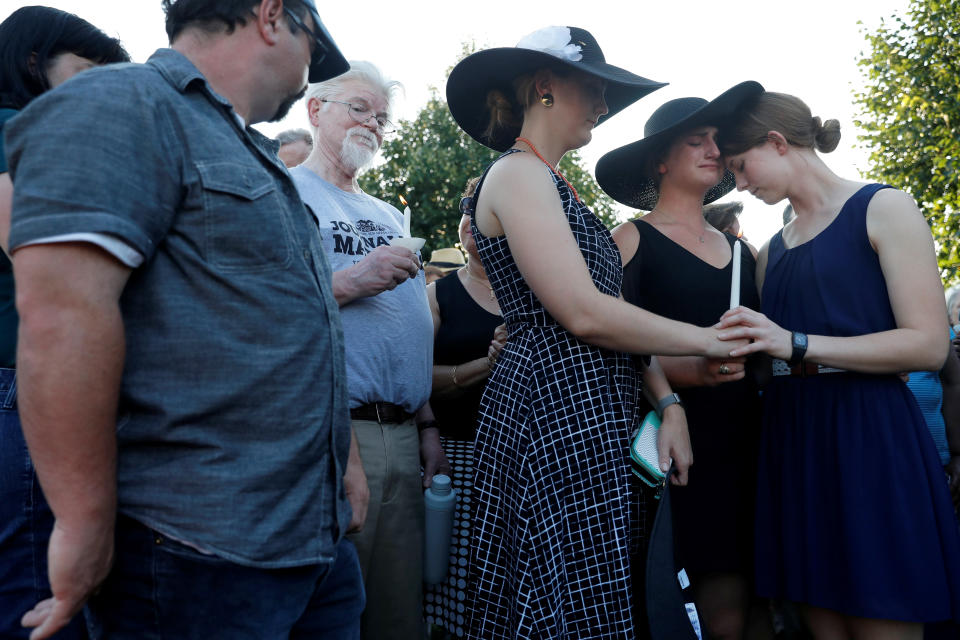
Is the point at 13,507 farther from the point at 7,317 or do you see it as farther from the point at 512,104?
the point at 512,104

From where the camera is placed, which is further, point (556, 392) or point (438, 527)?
point (438, 527)

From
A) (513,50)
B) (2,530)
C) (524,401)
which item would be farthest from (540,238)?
(2,530)

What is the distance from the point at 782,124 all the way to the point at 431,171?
43.3 feet

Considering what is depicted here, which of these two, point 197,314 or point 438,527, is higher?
point 197,314

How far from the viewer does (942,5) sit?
13.5 meters

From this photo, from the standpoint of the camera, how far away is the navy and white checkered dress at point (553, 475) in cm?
188

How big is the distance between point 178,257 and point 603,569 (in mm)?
1314

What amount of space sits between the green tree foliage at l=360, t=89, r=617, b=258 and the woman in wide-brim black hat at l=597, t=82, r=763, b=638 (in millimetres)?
12474

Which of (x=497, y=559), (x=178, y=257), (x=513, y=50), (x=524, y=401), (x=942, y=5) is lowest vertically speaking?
(x=497, y=559)

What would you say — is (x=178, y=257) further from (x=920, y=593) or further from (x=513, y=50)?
(x=920, y=593)

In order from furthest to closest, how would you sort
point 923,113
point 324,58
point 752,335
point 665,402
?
point 923,113 → point 665,402 → point 752,335 → point 324,58

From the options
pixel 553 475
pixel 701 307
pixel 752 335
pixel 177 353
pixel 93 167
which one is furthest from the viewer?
pixel 701 307

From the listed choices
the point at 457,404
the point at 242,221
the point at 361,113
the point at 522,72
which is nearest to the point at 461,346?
the point at 457,404

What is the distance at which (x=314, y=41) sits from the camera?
1546 mm
